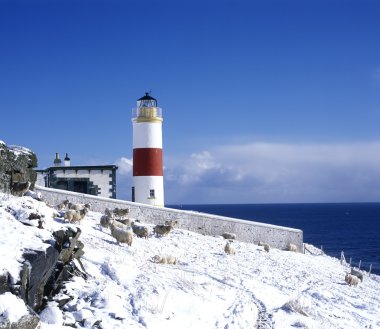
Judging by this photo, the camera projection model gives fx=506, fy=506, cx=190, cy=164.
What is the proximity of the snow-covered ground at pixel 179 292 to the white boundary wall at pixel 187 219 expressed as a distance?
5.17 metres

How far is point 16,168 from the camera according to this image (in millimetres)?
17312

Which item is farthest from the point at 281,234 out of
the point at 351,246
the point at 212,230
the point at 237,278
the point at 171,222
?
the point at 351,246

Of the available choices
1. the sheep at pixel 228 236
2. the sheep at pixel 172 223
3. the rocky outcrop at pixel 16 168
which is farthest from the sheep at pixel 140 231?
the sheep at pixel 228 236

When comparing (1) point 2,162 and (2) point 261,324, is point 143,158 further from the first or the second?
(2) point 261,324

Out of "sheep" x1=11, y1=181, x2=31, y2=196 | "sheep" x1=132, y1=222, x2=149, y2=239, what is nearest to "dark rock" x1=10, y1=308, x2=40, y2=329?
"sheep" x1=11, y1=181, x2=31, y2=196

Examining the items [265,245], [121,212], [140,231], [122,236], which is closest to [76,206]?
[121,212]

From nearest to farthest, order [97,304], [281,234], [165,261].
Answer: [97,304]
[165,261]
[281,234]

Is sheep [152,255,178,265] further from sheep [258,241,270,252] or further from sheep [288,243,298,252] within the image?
sheep [288,243,298,252]

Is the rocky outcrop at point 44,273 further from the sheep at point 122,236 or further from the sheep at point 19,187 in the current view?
the sheep at point 19,187

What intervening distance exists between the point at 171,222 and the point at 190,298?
41.5ft

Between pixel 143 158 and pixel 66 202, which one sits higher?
pixel 143 158

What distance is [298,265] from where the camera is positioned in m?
22.8

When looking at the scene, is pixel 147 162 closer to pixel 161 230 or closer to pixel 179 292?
pixel 161 230

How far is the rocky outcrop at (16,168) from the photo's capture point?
16.5 meters
